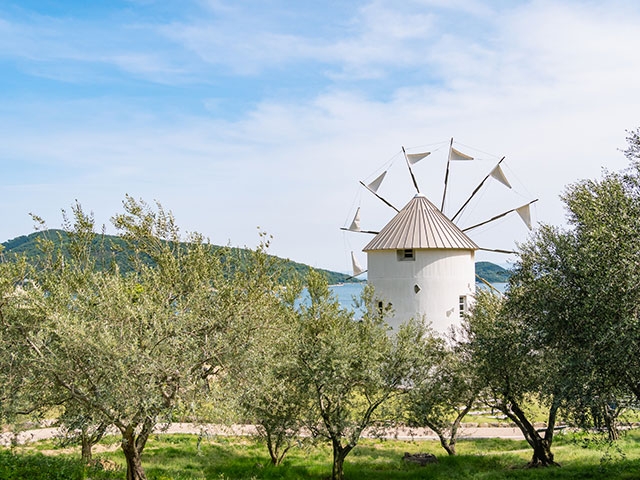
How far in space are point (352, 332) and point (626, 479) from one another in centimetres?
774

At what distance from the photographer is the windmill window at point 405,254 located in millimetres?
31562

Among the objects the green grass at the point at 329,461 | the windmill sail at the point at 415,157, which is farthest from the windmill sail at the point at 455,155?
the green grass at the point at 329,461

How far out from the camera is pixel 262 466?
1819 cm

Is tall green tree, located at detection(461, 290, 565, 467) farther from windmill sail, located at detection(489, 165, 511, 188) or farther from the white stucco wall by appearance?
windmill sail, located at detection(489, 165, 511, 188)

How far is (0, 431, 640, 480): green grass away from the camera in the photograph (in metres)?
15.6

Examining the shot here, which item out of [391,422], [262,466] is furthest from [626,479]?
[262,466]

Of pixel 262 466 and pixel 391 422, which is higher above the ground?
pixel 391 422

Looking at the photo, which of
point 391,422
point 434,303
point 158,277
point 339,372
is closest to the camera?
point 158,277

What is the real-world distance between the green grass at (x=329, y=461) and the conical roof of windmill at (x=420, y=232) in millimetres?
11424

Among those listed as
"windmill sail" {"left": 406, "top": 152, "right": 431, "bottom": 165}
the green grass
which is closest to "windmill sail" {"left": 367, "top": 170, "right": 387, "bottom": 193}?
"windmill sail" {"left": 406, "top": 152, "right": 431, "bottom": 165}

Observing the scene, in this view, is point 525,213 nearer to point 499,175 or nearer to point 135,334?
point 499,175

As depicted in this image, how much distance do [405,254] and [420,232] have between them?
1.46m

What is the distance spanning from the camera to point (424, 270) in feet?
102

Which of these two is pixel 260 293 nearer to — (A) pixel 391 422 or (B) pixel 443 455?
(A) pixel 391 422
